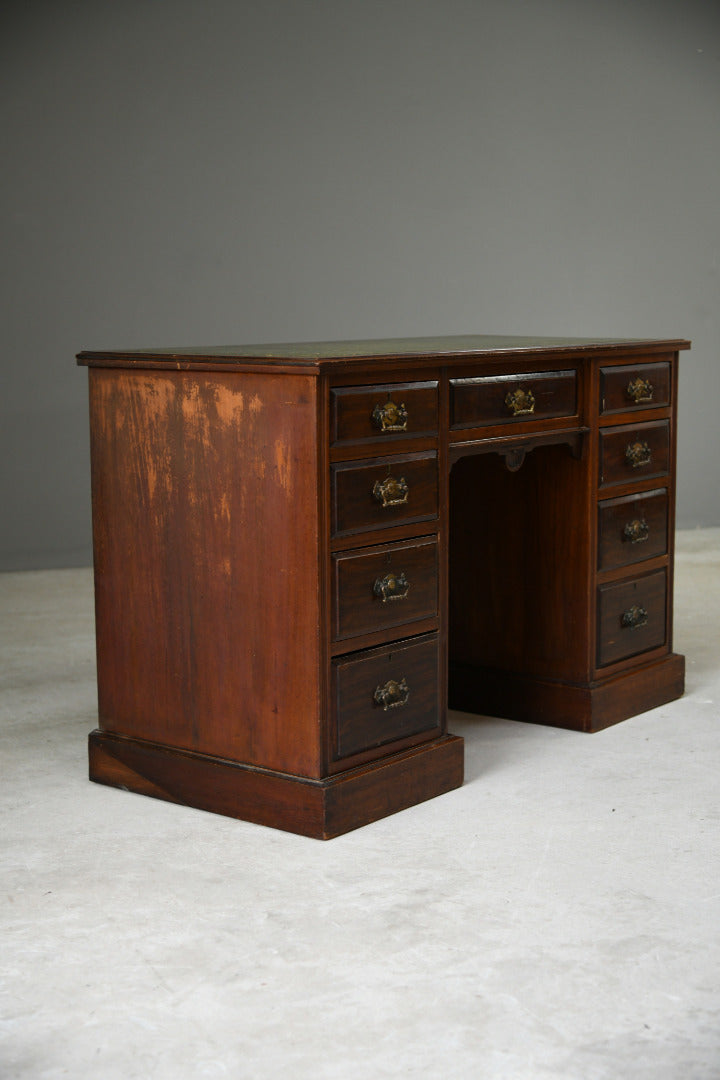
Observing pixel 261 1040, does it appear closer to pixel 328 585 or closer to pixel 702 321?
pixel 328 585

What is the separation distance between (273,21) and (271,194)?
700mm

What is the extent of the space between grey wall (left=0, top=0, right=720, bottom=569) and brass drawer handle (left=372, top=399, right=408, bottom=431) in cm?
315

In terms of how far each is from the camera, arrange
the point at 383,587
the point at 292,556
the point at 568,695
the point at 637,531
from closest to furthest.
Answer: the point at 292,556 → the point at 383,587 → the point at 568,695 → the point at 637,531

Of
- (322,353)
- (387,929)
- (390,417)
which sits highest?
(322,353)

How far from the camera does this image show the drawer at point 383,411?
250 centimetres

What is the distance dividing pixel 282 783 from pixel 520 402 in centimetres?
99

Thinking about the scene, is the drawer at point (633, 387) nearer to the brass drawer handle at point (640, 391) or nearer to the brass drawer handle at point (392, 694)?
the brass drawer handle at point (640, 391)

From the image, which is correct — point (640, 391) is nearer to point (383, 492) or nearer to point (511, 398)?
point (511, 398)

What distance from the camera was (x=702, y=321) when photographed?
21.7ft

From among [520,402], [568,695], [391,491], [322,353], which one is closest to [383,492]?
[391,491]

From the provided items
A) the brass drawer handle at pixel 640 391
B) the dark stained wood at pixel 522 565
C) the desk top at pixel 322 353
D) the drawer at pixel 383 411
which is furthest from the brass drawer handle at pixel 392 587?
the brass drawer handle at pixel 640 391

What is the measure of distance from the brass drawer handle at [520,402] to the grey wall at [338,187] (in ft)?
9.50

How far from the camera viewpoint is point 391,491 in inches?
103

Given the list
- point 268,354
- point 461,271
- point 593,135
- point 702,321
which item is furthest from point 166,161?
point 268,354
